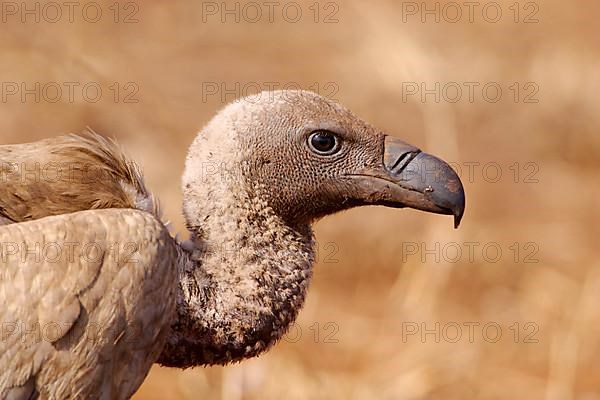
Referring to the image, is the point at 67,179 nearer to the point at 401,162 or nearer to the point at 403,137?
the point at 401,162

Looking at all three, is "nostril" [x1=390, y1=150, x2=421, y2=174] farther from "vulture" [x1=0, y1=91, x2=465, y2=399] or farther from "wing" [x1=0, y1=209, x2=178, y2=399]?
"wing" [x1=0, y1=209, x2=178, y2=399]

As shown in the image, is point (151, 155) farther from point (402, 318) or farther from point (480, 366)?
point (480, 366)

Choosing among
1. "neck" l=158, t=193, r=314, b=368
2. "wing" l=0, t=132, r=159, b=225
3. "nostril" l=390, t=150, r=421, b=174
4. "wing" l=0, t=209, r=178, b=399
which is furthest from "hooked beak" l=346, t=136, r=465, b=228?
"wing" l=0, t=209, r=178, b=399

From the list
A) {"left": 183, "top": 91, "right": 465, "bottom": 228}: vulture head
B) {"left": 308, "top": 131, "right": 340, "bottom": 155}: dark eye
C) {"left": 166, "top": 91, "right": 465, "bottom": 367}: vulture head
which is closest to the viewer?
{"left": 166, "top": 91, "right": 465, "bottom": 367}: vulture head

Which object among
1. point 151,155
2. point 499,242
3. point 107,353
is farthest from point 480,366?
point 107,353

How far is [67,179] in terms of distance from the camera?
4.54m

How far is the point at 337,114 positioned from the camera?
487 centimetres

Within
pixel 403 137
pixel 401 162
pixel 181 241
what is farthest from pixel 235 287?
pixel 403 137

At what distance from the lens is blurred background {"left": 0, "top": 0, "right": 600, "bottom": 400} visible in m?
9.35

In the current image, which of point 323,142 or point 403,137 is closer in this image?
point 323,142

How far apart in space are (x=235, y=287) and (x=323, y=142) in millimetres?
647

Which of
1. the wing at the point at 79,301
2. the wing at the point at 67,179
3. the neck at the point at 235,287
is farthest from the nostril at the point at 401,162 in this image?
the wing at the point at 79,301

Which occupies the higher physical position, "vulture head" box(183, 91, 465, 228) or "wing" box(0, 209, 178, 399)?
"vulture head" box(183, 91, 465, 228)

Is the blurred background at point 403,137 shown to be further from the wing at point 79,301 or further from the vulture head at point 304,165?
the wing at point 79,301
